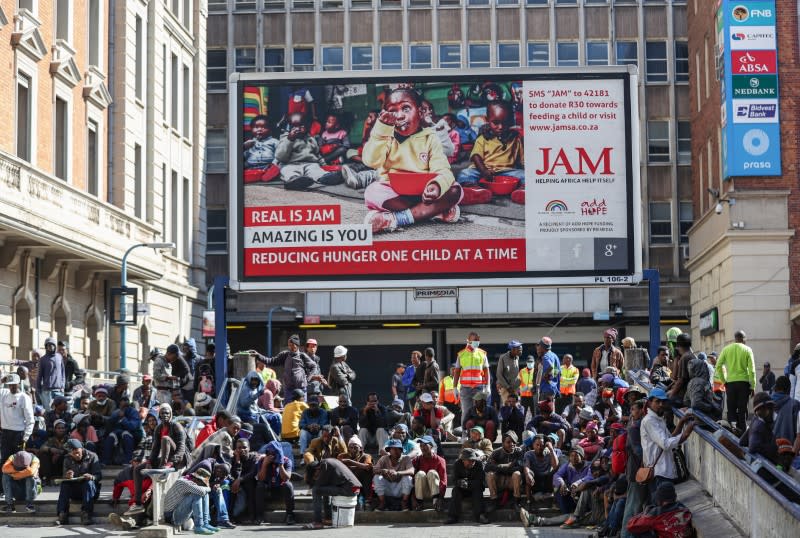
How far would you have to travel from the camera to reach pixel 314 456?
23594 millimetres

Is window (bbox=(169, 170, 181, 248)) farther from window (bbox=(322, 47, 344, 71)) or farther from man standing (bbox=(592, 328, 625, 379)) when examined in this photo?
man standing (bbox=(592, 328, 625, 379))

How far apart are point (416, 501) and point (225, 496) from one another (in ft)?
9.61

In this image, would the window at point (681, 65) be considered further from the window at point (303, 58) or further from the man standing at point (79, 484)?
the man standing at point (79, 484)

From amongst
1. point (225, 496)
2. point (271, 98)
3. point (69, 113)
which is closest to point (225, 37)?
point (69, 113)

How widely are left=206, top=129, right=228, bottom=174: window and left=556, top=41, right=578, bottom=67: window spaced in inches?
589

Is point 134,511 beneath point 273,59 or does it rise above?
beneath

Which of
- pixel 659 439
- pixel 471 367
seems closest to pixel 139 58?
pixel 471 367

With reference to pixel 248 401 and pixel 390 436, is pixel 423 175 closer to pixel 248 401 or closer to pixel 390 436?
pixel 390 436

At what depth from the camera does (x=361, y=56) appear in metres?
65.4

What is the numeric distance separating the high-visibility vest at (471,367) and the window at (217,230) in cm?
4007

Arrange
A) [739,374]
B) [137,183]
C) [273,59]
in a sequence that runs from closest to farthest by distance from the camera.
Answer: [739,374] → [137,183] → [273,59]

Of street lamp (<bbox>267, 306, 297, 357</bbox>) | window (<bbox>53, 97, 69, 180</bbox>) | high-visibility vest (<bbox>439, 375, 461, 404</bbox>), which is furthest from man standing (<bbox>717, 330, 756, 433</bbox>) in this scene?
street lamp (<bbox>267, 306, 297, 357</bbox>)

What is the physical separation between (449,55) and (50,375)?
4054 centimetres

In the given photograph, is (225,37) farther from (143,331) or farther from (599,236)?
(599,236)
